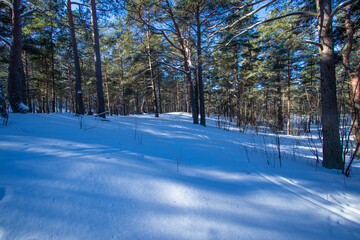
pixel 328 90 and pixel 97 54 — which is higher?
pixel 97 54

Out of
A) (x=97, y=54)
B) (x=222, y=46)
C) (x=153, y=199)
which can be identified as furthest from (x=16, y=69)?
(x=222, y=46)

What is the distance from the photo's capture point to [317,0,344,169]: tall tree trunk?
2.79 metres

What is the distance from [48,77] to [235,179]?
17.9 meters

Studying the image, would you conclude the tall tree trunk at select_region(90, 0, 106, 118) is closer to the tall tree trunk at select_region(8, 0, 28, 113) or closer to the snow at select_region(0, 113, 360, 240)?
the tall tree trunk at select_region(8, 0, 28, 113)

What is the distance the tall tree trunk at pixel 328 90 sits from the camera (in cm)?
279

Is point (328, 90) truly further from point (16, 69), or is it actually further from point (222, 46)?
point (16, 69)

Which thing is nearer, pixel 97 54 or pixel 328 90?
pixel 328 90

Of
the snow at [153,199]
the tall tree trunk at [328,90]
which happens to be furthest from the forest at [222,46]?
the snow at [153,199]

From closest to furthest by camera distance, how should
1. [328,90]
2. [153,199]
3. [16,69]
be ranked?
[153,199] → [328,90] → [16,69]

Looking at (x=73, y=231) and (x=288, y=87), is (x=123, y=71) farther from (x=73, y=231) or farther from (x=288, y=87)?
(x=73, y=231)

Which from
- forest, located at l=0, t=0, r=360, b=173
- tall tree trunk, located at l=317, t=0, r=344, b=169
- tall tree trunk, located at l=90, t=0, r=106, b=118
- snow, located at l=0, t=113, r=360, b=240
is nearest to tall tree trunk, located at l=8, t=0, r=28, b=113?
forest, located at l=0, t=0, r=360, b=173

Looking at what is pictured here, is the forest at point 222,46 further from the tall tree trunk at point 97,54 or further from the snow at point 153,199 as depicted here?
the snow at point 153,199

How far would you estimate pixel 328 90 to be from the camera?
288cm

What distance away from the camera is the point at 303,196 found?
1.58 m
